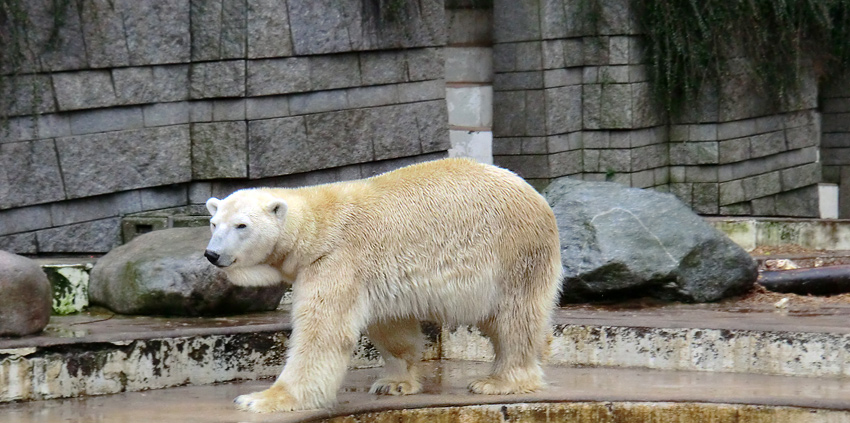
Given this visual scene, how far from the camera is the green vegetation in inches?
395

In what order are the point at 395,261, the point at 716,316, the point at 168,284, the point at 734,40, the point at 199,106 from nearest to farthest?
the point at 395,261 < the point at 168,284 < the point at 716,316 < the point at 199,106 < the point at 734,40

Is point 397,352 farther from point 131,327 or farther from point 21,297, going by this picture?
point 21,297

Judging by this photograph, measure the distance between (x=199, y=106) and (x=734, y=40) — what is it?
216 inches

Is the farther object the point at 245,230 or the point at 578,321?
the point at 578,321

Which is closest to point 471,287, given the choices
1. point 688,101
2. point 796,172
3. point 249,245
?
point 249,245

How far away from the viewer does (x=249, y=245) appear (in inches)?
185

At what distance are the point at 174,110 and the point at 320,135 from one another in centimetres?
109

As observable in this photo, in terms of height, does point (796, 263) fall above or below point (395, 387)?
above

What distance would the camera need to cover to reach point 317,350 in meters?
4.68

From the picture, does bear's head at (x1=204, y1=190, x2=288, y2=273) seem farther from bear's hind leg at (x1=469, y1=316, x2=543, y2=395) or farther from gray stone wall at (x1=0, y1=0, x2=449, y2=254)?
gray stone wall at (x1=0, y1=0, x2=449, y2=254)

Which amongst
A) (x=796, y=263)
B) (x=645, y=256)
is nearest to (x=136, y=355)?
(x=645, y=256)

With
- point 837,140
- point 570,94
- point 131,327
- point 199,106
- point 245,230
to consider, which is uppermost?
point 570,94

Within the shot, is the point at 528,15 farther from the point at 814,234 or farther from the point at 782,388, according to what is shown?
the point at 782,388

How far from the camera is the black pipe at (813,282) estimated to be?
7.15 metres
